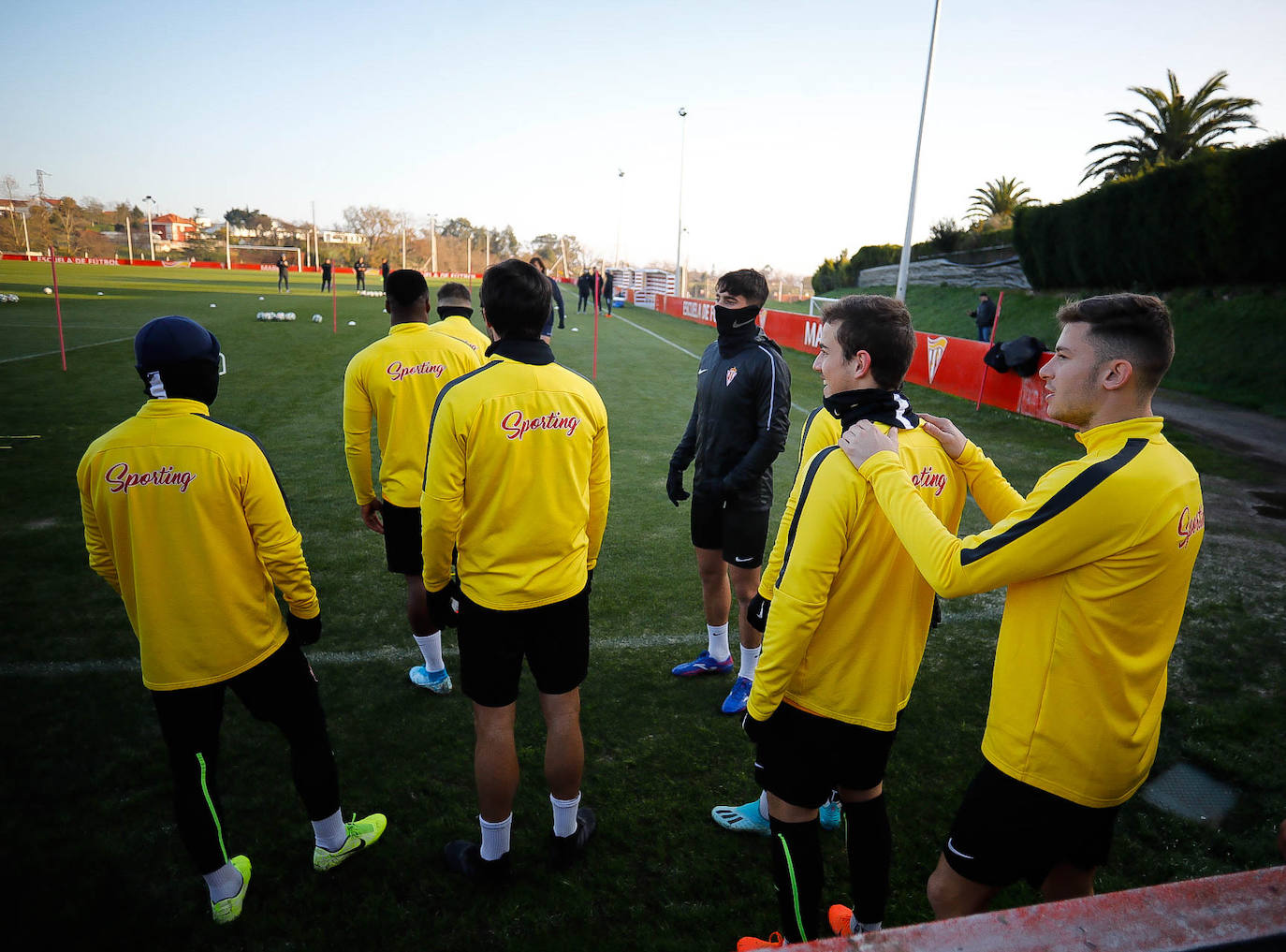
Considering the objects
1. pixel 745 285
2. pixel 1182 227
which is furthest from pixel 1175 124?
pixel 745 285

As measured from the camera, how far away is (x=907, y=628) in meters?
2.16

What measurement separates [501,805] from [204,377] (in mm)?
1877

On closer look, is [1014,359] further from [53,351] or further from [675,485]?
[53,351]

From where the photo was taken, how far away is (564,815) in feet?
9.48

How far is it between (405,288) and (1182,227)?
21.7m

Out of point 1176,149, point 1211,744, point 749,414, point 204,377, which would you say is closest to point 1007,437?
point 1211,744

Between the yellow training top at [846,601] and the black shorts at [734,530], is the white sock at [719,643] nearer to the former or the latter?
the black shorts at [734,530]

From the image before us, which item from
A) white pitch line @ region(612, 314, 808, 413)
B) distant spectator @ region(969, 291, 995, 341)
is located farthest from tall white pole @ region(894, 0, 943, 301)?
white pitch line @ region(612, 314, 808, 413)

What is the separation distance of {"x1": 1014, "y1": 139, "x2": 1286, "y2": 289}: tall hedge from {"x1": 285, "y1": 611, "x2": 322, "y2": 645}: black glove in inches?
833

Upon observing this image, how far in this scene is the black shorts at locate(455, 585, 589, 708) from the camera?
103 inches

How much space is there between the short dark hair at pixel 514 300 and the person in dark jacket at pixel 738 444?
4.84ft

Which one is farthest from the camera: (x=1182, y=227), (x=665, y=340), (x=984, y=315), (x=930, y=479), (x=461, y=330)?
(x=665, y=340)

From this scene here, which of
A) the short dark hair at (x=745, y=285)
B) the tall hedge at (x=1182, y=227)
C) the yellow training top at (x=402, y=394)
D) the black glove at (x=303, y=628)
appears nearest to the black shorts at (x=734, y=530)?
the short dark hair at (x=745, y=285)

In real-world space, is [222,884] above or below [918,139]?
below
